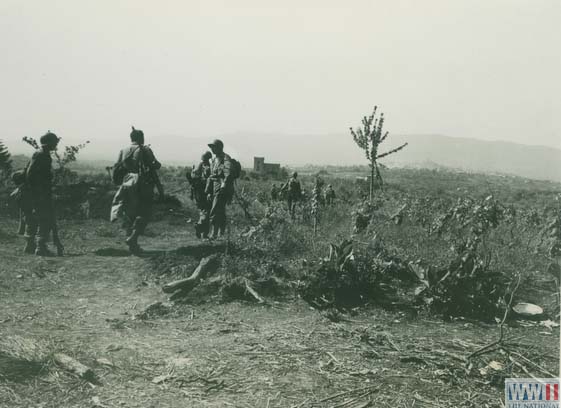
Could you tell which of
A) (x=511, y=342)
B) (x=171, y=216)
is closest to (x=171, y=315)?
(x=511, y=342)

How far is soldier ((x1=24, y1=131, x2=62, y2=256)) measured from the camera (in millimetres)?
6697

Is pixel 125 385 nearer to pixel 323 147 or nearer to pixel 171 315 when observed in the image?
pixel 171 315

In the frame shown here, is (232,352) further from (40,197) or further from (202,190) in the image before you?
(202,190)

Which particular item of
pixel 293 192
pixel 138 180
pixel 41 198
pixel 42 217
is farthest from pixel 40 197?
pixel 293 192

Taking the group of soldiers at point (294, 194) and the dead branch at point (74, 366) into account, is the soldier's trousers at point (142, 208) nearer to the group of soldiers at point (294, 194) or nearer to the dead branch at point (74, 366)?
the dead branch at point (74, 366)

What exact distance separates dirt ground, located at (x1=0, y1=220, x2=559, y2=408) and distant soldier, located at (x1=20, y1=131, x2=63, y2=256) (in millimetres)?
1141

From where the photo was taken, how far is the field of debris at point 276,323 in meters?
3.30

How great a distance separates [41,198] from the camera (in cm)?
680

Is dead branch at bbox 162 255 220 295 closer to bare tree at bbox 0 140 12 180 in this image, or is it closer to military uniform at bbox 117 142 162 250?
military uniform at bbox 117 142 162 250

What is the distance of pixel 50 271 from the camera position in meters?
6.08

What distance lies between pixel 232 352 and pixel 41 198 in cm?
448

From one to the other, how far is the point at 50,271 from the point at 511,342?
18.0 ft

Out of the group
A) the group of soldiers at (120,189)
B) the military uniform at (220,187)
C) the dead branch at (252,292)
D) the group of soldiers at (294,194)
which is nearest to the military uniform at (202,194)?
the military uniform at (220,187)

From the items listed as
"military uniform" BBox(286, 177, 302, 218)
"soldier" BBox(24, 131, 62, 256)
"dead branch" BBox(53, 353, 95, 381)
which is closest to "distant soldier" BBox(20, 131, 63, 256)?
"soldier" BBox(24, 131, 62, 256)
